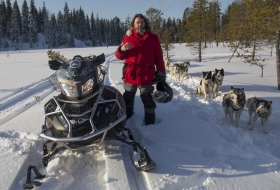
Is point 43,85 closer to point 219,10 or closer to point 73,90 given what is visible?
point 73,90

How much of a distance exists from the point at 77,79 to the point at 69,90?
0.19 m

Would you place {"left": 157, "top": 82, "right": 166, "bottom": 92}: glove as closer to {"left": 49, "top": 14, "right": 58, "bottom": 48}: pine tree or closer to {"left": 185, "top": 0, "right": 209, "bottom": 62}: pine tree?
{"left": 185, "top": 0, "right": 209, "bottom": 62}: pine tree

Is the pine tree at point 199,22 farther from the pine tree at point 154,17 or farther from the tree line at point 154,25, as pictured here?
the pine tree at point 154,17

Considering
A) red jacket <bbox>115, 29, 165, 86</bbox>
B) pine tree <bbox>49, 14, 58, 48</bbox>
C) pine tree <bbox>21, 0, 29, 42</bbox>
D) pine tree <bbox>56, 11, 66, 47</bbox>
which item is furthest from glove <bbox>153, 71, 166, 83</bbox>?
pine tree <bbox>21, 0, 29, 42</bbox>

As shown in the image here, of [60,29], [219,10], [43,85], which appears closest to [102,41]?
[60,29]

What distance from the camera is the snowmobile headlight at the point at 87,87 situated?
3.06 m

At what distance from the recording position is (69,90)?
3.06 meters

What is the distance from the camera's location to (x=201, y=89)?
8.05m

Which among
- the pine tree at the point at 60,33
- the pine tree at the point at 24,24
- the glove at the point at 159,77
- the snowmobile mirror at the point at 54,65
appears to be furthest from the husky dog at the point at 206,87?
the pine tree at the point at 24,24

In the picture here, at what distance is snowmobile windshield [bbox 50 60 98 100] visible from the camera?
3021mm

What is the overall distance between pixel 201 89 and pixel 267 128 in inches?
134

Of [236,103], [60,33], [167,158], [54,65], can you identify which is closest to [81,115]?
[54,65]

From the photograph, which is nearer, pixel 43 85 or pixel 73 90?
pixel 73 90

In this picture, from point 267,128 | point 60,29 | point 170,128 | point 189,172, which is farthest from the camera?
point 60,29
